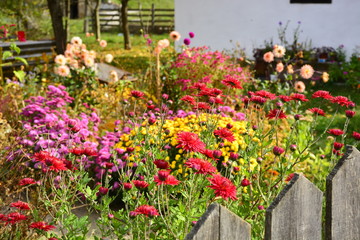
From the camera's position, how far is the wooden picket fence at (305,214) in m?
1.48

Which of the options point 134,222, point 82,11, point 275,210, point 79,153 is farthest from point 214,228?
point 82,11

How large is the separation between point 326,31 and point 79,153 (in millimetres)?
10406

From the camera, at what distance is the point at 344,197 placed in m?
1.88

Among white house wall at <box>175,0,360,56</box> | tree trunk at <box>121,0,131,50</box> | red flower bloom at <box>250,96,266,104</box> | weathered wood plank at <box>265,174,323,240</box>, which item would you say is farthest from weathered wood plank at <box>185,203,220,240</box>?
tree trunk at <box>121,0,131,50</box>

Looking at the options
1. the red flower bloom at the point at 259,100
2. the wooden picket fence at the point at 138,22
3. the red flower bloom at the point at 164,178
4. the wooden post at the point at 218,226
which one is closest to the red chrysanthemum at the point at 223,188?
the red flower bloom at the point at 164,178

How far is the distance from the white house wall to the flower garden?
1167 mm

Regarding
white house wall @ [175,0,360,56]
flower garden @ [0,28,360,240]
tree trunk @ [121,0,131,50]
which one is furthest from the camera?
tree trunk @ [121,0,131,50]

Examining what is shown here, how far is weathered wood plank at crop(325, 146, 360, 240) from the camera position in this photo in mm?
1823

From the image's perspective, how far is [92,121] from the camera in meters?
6.00

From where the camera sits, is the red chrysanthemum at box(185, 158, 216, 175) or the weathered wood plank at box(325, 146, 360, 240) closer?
the weathered wood plank at box(325, 146, 360, 240)

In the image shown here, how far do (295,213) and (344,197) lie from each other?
0.28 meters

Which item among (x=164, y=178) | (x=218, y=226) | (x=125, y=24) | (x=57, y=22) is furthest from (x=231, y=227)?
(x=125, y=24)

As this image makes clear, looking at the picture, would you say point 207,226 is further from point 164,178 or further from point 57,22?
point 57,22

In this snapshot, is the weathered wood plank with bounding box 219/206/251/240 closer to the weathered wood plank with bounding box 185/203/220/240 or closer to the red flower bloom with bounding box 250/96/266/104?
the weathered wood plank with bounding box 185/203/220/240
